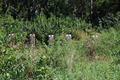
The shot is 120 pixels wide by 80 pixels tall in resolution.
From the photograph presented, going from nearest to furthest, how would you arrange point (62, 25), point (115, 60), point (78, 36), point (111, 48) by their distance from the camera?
point (115, 60), point (111, 48), point (78, 36), point (62, 25)

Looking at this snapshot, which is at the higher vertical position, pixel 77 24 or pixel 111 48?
pixel 77 24

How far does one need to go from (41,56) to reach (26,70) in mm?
524

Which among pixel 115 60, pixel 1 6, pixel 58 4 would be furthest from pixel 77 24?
pixel 1 6

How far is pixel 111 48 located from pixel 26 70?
4093 millimetres

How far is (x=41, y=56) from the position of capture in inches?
131

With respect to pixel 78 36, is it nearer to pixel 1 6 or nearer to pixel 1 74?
pixel 1 74

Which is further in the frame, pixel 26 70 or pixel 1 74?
pixel 26 70

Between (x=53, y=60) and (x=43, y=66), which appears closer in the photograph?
(x=43, y=66)

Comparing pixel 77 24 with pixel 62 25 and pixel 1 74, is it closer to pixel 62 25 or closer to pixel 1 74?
pixel 62 25


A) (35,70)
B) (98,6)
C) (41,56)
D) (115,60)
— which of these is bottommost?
(115,60)

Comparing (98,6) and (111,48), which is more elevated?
(98,6)

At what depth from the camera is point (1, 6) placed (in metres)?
15.9

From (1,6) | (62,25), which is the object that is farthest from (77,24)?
(1,6)

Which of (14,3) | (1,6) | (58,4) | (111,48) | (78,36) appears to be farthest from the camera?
(14,3)
